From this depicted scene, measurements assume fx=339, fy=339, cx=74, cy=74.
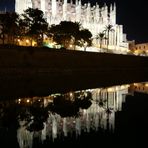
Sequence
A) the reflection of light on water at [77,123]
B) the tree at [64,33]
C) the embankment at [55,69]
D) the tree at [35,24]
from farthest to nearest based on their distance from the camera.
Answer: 1. the tree at [64,33]
2. the tree at [35,24]
3. the embankment at [55,69]
4. the reflection of light on water at [77,123]

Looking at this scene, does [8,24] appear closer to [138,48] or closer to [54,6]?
[54,6]

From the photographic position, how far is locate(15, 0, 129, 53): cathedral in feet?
301

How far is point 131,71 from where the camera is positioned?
6694 cm

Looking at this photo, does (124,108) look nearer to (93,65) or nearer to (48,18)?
(93,65)

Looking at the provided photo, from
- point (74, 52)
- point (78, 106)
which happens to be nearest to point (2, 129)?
point (78, 106)

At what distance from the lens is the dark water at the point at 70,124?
458 inches

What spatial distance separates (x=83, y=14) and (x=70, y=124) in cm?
9459

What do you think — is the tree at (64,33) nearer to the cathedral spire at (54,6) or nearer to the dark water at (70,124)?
the cathedral spire at (54,6)

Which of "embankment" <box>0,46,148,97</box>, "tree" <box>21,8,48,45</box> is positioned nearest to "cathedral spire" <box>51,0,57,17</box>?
"tree" <box>21,8,48,45</box>

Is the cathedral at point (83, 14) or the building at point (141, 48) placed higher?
the cathedral at point (83, 14)

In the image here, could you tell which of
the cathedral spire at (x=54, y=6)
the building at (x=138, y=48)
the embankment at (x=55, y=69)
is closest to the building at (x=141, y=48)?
the building at (x=138, y=48)

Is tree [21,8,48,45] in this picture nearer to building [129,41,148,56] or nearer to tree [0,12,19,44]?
tree [0,12,19,44]

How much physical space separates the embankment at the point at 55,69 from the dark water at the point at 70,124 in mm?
9648

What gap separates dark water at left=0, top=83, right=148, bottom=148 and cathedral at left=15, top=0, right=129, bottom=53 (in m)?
72.0
